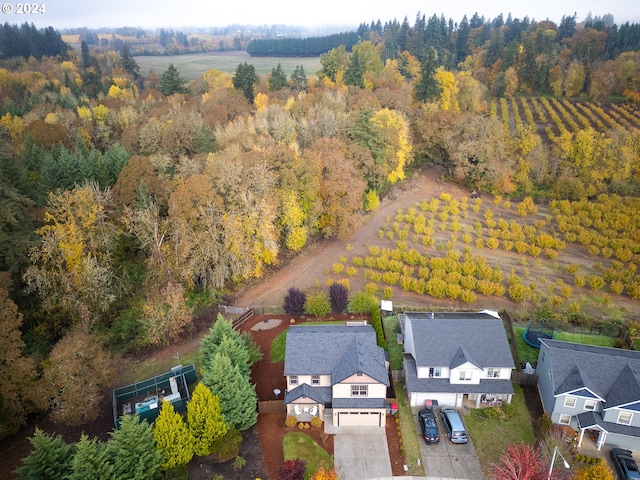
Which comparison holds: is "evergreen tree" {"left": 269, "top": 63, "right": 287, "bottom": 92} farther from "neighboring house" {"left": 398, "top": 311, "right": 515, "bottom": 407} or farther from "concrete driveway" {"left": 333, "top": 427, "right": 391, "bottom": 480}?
"concrete driveway" {"left": 333, "top": 427, "right": 391, "bottom": 480}

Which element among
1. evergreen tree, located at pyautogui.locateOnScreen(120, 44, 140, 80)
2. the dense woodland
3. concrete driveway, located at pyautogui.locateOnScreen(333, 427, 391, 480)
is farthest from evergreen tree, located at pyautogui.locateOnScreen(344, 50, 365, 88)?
concrete driveway, located at pyautogui.locateOnScreen(333, 427, 391, 480)

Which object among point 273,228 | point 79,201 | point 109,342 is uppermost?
point 79,201

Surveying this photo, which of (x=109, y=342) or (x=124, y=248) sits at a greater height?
(x=124, y=248)

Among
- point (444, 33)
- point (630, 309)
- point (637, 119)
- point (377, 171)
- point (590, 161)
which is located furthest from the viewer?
point (444, 33)

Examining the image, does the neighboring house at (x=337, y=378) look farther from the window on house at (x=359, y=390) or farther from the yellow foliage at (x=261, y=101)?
the yellow foliage at (x=261, y=101)

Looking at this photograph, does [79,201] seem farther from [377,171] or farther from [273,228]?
[377,171]

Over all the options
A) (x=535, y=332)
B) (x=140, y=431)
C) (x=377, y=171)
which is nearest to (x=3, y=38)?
(x=377, y=171)
